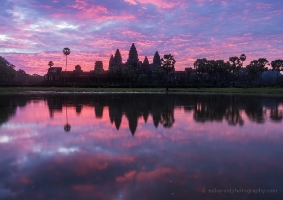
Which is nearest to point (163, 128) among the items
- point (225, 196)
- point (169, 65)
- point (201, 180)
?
point (201, 180)

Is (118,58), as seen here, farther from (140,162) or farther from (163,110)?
(140,162)

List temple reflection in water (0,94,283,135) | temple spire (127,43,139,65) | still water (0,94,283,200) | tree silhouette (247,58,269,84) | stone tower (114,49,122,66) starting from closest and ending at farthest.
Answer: still water (0,94,283,200)
temple reflection in water (0,94,283,135)
tree silhouette (247,58,269,84)
temple spire (127,43,139,65)
stone tower (114,49,122,66)

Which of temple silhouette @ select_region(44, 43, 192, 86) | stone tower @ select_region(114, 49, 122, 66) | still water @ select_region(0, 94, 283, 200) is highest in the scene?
stone tower @ select_region(114, 49, 122, 66)

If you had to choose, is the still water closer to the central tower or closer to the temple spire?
the central tower

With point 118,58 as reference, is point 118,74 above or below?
below

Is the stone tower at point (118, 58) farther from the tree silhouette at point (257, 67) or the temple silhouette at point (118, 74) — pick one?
the tree silhouette at point (257, 67)

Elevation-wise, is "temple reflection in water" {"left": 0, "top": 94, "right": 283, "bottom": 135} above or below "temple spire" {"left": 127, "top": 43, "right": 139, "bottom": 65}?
below

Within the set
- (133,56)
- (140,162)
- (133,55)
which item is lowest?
(140,162)

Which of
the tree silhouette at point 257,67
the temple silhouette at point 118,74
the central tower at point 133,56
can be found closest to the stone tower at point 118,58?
the temple silhouette at point 118,74

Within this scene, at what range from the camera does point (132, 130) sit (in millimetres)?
14141

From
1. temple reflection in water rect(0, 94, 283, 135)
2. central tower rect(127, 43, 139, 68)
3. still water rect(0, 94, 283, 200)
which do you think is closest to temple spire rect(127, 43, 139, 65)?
central tower rect(127, 43, 139, 68)

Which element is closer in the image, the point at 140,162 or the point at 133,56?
the point at 140,162

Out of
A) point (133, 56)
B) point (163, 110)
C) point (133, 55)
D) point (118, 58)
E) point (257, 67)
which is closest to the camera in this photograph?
point (163, 110)

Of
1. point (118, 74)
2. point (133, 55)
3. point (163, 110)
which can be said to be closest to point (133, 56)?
point (133, 55)
